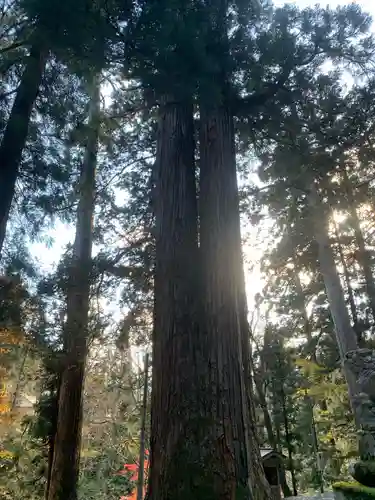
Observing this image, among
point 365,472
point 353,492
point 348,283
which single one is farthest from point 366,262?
point 353,492

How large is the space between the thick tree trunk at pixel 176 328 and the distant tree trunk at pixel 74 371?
6.14 ft

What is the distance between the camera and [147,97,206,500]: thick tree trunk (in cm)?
224

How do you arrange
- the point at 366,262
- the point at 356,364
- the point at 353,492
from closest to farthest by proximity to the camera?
1. the point at 353,492
2. the point at 356,364
3. the point at 366,262

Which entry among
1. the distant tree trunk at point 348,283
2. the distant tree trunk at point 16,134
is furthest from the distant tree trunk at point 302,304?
the distant tree trunk at point 16,134

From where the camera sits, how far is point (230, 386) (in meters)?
2.43

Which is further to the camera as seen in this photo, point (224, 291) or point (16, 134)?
point (16, 134)

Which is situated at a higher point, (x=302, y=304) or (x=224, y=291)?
(x=302, y=304)

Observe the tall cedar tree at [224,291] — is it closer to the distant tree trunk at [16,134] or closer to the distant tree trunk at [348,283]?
the distant tree trunk at [16,134]

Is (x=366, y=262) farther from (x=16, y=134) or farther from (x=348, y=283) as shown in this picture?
(x=16, y=134)

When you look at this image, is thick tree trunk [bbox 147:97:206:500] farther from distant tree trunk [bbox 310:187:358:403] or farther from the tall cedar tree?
distant tree trunk [bbox 310:187:358:403]

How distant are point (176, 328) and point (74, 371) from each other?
3.58 m

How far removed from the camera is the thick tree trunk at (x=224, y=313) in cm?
223

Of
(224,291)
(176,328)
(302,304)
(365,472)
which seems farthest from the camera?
(302,304)

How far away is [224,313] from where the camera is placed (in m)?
2.65
